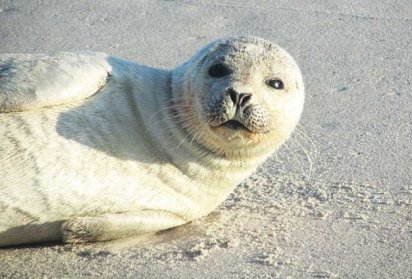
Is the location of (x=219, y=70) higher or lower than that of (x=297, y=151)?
higher

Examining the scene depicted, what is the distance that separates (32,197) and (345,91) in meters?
2.34

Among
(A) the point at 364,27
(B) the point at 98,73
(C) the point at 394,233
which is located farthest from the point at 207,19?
(C) the point at 394,233

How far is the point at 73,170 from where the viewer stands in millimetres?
3900

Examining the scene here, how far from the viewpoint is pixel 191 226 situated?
418 centimetres

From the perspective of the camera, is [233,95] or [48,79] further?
[48,79]

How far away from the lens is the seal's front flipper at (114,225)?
3.82 meters

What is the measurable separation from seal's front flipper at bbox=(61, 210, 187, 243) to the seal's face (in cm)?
42

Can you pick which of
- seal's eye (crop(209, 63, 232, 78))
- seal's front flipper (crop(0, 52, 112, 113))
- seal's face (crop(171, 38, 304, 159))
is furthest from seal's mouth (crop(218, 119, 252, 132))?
seal's front flipper (crop(0, 52, 112, 113))

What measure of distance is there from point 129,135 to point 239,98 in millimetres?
596

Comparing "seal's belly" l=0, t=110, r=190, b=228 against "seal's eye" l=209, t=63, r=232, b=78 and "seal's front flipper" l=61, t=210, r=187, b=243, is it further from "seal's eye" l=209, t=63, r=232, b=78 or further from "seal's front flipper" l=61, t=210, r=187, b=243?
"seal's eye" l=209, t=63, r=232, b=78

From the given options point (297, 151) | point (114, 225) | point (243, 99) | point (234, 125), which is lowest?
point (114, 225)

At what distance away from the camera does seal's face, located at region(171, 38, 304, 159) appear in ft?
12.6

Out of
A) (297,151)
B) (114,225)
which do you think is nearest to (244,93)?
(114,225)

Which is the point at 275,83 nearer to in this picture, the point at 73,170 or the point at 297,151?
the point at 297,151
